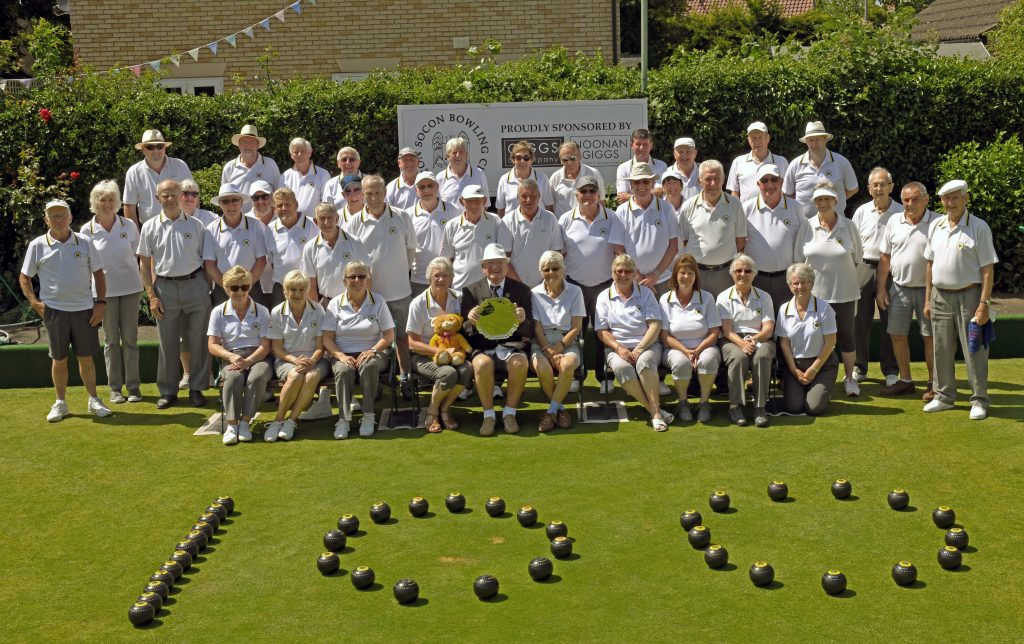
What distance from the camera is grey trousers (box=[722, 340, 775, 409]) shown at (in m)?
9.27

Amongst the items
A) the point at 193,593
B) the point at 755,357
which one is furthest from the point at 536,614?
the point at 755,357

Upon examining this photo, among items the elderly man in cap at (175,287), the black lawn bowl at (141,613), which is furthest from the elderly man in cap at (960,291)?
the black lawn bowl at (141,613)

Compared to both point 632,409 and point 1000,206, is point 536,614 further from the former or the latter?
point 1000,206

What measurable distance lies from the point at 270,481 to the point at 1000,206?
872cm

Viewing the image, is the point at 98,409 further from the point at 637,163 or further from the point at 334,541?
the point at 637,163

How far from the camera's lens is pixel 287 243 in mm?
10227

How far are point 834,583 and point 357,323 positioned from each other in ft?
15.3

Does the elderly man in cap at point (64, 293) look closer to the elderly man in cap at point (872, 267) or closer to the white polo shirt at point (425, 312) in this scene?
the white polo shirt at point (425, 312)

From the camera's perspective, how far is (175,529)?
744 cm

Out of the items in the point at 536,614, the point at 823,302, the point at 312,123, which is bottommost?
the point at 536,614

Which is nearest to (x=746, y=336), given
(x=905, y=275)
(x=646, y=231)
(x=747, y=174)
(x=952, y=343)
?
(x=646, y=231)

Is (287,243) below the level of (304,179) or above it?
below

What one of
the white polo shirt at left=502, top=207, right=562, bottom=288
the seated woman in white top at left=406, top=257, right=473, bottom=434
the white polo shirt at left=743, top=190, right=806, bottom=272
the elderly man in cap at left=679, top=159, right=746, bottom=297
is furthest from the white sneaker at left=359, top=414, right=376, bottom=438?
the white polo shirt at left=743, top=190, right=806, bottom=272

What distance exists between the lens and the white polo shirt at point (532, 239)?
10.1 metres
